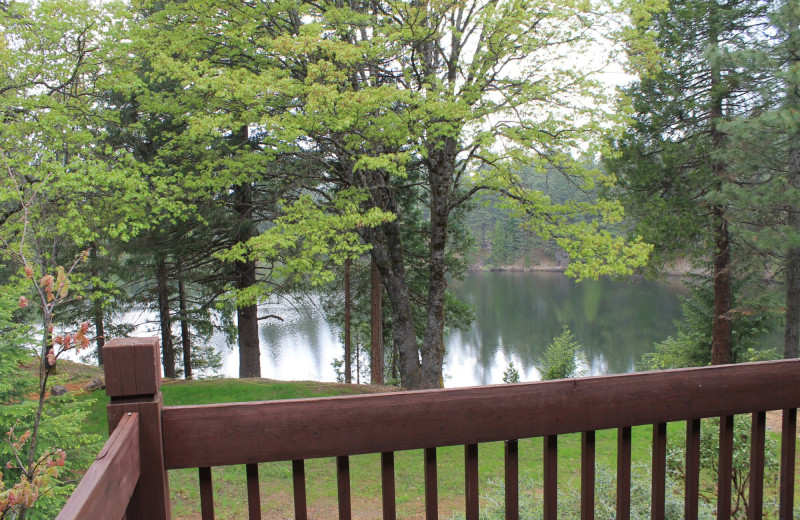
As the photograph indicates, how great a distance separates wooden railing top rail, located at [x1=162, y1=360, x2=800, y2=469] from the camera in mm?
1377

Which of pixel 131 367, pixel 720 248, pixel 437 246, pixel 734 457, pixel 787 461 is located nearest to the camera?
pixel 131 367

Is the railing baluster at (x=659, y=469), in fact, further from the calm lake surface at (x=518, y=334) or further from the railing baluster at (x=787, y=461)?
the calm lake surface at (x=518, y=334)

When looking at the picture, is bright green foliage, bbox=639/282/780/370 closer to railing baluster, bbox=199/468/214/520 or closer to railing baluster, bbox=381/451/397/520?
railing baluster, bbox=381/451/397/520

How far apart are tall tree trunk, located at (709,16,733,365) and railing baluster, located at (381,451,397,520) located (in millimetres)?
10786

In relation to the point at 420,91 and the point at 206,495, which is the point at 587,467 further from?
the point at 420,91

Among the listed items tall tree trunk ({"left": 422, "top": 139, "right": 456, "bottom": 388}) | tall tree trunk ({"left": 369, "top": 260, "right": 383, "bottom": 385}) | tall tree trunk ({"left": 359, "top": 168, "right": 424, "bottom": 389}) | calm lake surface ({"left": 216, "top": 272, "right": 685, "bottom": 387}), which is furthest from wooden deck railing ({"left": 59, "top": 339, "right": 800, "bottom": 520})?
calm lake surface ({"left": 216, "top": 272, "right": 685, "bottom": 387})

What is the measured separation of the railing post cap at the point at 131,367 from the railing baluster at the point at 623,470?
4.18ft

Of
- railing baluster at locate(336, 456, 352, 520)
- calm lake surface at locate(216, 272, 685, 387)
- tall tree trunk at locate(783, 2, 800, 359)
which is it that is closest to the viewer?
railing baluster at locate(336, 456, 352, 520)

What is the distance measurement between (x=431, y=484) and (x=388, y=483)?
120 mm

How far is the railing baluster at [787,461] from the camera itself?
1.81m

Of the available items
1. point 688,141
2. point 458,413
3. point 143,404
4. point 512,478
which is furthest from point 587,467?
point 688,141

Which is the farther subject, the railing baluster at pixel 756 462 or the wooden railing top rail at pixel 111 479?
the railing baluster at pixel 756 462

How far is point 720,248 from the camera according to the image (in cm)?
1197

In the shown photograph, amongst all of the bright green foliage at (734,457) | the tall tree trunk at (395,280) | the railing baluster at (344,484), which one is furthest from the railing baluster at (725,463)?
the tall tree trunk at (395,280)
